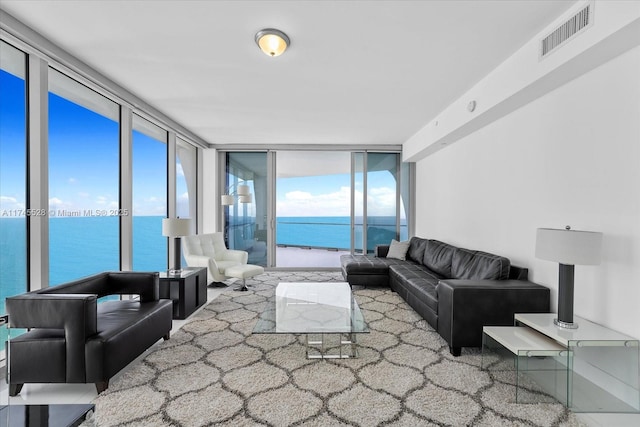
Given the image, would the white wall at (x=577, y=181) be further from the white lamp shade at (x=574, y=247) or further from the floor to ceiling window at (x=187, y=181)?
the floor to ceiling window at (x=187, y=181)

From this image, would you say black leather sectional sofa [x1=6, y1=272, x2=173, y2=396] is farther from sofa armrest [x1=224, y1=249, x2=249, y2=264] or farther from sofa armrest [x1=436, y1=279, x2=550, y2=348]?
sofa armrest [x1=224, y1=249, x2=249, y2=264]

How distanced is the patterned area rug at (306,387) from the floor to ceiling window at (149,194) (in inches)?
76.9

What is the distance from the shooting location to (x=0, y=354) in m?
2.40

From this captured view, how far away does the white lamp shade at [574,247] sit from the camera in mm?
2135

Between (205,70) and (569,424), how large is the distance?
4.06m

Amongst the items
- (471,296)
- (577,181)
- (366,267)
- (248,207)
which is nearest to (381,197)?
(366,267)

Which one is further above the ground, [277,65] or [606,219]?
[277,65]

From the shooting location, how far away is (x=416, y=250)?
550 centimetres

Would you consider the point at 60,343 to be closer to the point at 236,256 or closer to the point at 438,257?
the point at 236,256

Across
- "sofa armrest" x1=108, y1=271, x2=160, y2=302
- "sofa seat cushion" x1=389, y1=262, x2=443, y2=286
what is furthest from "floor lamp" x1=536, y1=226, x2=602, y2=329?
"sofa armrest" x1=108, y1=271, x2=160, y2=302

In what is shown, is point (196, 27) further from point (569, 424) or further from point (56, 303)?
point (569, 424)

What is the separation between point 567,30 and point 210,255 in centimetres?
526

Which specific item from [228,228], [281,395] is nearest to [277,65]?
[281,395]

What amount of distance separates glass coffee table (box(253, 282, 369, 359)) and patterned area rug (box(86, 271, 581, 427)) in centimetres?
14
